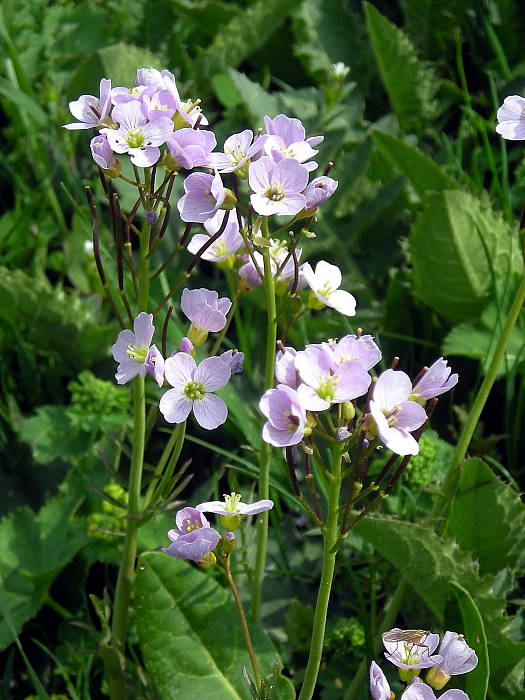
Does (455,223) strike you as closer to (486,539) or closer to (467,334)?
(467,334)

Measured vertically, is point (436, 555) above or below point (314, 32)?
below

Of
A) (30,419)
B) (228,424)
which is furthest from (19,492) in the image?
(228,424)

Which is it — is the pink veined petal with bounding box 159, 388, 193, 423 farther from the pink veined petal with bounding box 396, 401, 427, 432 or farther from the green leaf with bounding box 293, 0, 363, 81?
the green leaf with bounding box 293, 0, 363, 81

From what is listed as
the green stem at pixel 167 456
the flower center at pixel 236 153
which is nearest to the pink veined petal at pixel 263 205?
the flower center at pixel 236 153

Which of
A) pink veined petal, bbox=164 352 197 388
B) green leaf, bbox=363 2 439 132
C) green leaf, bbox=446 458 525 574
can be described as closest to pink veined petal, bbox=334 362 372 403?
pink veined petal, bbox=164 352 197 388

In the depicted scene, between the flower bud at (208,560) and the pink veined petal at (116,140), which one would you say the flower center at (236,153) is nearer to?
the pink veined petal at (116,140)
